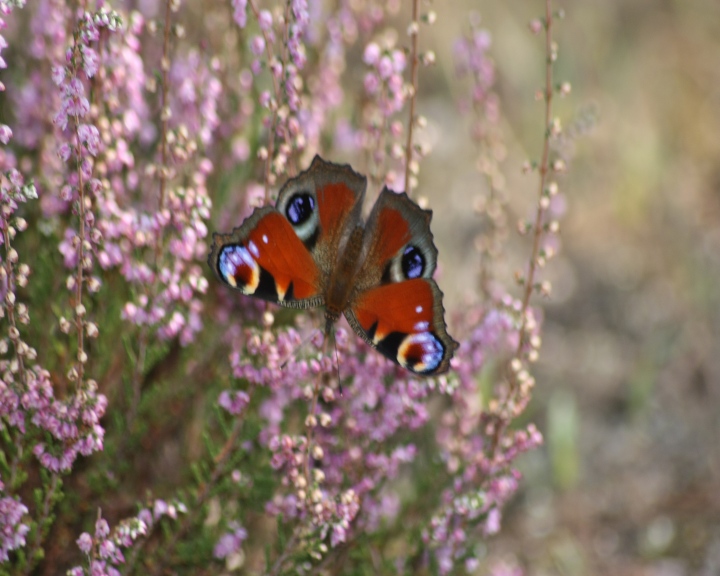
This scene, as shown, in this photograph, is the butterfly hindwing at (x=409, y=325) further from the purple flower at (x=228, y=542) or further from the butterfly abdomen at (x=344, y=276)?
the purple flower at (x=228, y=542)

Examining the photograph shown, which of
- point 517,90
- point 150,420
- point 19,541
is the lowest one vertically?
point 19,541

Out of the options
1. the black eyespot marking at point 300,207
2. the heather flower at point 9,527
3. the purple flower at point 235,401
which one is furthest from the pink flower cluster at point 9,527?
the black eyespot marking at point 300,207

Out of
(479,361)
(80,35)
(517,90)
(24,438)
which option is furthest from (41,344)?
(517,90)

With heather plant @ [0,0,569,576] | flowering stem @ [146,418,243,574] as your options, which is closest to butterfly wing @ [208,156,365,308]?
heather plant @ [0,0,569,576]

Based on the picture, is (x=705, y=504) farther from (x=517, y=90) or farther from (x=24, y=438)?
(x=517, y=90)

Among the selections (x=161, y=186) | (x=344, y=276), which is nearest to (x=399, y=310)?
(x=344, y=276)

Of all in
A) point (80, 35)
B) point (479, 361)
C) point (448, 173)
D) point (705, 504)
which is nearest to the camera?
point (80, 35)
